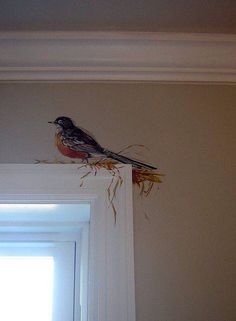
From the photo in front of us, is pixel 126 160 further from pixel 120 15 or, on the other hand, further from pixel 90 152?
Result: pixel 120 15

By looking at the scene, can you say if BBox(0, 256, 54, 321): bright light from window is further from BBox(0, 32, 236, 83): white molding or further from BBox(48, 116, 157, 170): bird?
BBox(0, 32, 236, 83): white molding

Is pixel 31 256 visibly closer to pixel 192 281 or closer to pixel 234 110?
pixel 192 281

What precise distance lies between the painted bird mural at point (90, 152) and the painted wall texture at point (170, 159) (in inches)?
1.0

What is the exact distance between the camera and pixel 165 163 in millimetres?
1344

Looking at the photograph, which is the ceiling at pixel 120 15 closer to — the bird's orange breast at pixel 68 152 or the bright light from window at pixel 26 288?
the bird's orange breast at pixel 68 152

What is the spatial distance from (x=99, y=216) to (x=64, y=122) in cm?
33

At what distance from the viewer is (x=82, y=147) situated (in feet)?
4.39

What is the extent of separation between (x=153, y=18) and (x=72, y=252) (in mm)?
Answer: 809

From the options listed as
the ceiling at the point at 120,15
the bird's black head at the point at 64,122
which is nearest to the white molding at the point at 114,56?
the ceiling at the point at 120,15

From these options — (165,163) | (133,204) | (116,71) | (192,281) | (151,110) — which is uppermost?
(116,71)

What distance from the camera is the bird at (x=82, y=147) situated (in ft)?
4.37

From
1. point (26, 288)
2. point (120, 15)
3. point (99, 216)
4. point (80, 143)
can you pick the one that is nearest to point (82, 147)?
point (80, 143)

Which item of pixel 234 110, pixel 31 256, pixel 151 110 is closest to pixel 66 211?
pixel 31 256

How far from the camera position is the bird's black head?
1.37 metres
